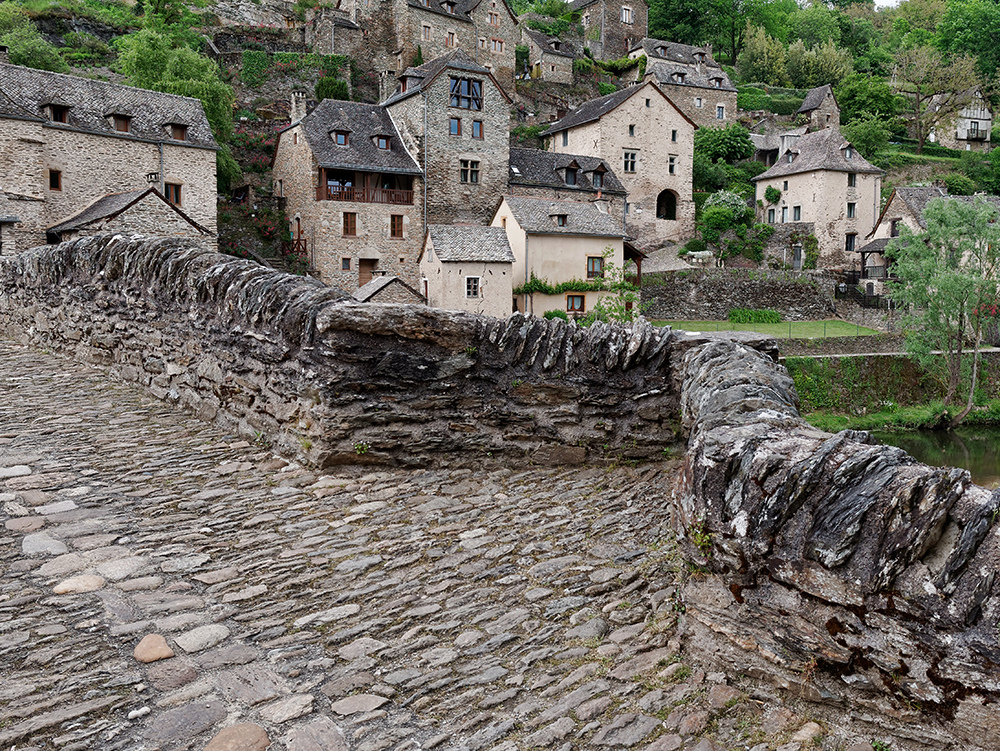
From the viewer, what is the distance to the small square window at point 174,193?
118ft

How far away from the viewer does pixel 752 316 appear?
152ft

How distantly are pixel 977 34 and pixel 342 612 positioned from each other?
11003 centimetres

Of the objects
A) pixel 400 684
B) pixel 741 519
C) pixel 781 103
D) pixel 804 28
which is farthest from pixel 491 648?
pixel 804 28

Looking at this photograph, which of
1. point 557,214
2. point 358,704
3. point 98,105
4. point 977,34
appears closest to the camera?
point 358,704

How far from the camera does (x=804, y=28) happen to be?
100m

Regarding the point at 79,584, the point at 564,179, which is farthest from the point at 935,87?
the point at 79,584

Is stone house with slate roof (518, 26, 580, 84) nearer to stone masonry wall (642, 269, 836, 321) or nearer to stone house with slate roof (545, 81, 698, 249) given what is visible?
stone house with slate roof (545, 81, 698, 249)

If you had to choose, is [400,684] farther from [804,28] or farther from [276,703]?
[804,28]

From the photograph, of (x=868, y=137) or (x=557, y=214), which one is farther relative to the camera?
(x=868, y=137)

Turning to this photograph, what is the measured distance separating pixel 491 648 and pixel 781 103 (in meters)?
85.2

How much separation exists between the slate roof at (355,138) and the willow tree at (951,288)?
26951 mm

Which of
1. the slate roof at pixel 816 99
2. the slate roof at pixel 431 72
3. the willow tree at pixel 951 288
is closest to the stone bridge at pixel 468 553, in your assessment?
the willow tree at pixel 951 288

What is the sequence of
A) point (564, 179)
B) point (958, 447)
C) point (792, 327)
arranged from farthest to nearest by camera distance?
point (564, 179) < point (792, 327) < point (958, 447)

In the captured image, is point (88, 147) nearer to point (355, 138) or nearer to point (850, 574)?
point (355, 138)
